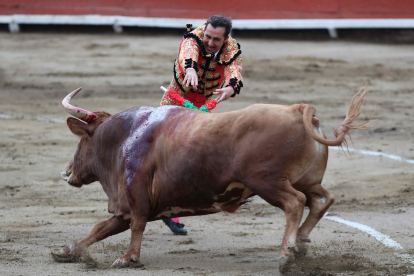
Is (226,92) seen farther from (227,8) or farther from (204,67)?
(227,8)

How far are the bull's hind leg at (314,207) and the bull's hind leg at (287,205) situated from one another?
1.09 ft

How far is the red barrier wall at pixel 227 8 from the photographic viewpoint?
1109cm

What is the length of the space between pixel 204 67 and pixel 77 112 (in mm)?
836

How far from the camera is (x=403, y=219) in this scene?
14.1ft

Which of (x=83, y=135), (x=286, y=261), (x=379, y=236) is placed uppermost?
(x=83, y=135)

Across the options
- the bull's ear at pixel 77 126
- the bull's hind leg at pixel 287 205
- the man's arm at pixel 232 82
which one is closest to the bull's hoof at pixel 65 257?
the bull's ear at pixel 77 126

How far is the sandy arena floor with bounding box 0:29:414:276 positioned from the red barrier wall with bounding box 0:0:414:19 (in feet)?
1.80

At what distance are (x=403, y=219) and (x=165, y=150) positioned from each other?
1.96 meters

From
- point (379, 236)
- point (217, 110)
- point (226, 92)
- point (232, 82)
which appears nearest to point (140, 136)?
point (226, 92)

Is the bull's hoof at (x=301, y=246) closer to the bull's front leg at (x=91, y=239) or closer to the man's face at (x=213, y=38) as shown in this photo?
the bull's front leg at (x=91, y=239)

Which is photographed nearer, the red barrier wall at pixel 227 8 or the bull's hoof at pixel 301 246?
Answer: the bull's hoof at pixel 301 246

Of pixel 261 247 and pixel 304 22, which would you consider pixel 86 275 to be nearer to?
pixel 261 247

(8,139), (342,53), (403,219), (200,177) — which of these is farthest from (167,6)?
(200,177)

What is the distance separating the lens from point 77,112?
3.64 metres
